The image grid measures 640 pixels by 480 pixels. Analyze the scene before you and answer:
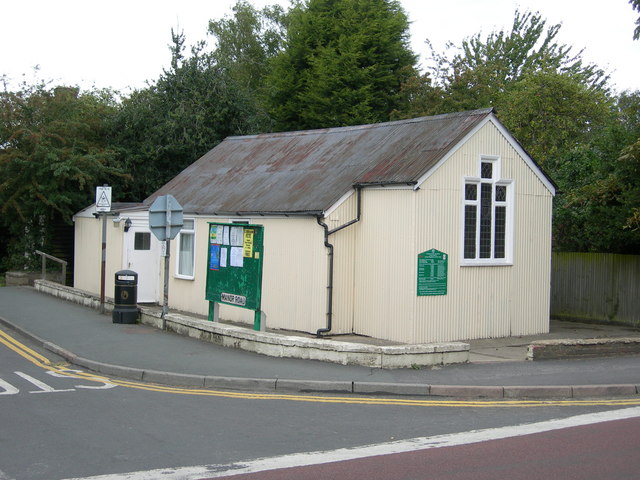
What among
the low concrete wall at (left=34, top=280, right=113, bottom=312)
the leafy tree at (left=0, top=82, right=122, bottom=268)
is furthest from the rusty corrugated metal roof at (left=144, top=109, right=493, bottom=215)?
the leafy tree at (left=0, top=82, right=122, bottom=268)

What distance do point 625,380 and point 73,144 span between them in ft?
69.6

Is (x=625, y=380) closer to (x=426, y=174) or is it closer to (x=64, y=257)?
(x=426, y=174)

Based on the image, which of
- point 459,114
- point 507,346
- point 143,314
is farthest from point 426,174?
point 143,314

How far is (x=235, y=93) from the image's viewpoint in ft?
101

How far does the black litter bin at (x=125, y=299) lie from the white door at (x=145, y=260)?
154 inches

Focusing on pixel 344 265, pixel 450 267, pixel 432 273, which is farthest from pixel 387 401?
pixel 344 265

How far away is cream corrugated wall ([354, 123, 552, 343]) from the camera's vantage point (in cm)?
1497

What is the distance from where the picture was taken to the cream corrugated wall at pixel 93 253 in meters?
22.1

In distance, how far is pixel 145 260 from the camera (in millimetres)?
21375

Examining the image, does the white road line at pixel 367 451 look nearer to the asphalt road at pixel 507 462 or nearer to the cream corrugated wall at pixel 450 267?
the asphalt road at pixel 507 462

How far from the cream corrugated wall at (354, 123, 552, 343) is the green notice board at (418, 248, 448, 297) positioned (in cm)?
13

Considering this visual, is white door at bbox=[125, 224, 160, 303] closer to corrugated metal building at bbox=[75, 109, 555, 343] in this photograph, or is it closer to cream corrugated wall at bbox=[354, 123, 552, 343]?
corrugated metal building at bbox=[75, 109, 555, 343]

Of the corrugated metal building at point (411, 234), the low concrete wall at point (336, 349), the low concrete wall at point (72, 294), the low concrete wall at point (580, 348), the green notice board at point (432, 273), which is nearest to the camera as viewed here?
the low concrete wall at point (336, 349)

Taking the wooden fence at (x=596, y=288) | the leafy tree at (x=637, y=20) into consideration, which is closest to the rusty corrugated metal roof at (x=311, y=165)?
the leafy tree at (x=637, y=20)
